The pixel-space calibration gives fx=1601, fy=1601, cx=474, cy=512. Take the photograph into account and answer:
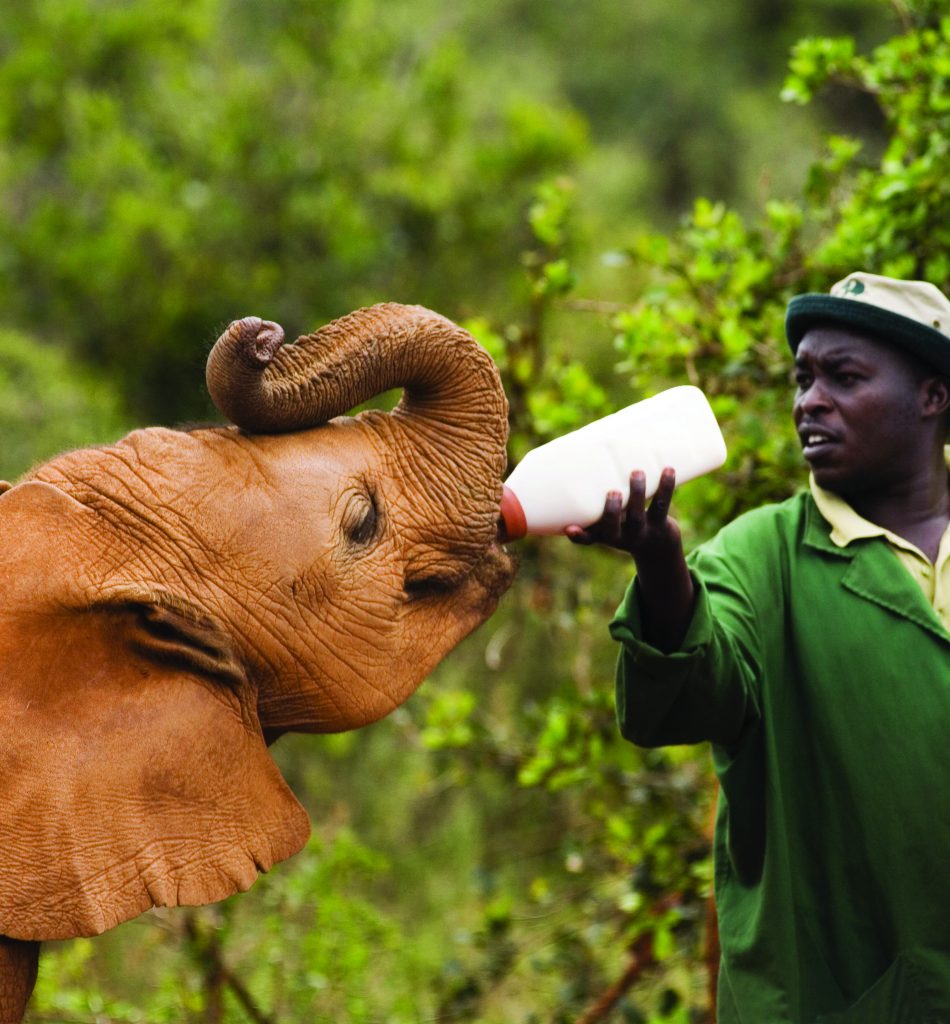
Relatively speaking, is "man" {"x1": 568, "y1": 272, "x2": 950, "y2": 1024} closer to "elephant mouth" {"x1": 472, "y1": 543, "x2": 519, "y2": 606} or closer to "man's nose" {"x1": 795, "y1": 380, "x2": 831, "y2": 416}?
"man's nose" {"x1": 795, "y1": 380, "x2": 831, "y2": 416}

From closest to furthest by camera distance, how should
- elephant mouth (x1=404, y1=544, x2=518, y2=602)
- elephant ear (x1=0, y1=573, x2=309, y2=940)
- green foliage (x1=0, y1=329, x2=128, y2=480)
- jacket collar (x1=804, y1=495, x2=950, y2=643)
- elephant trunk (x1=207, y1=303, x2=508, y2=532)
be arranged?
elephant ear (x1=0, y1=573, x2=309, y2=940) → elephant trunk (x1=207, y1=303, x2=508, y2=532) → elephant mouth (x1=404, y1=544, x2=518, y2=602) → jacket collar (x1=804, y1=495, x2=950, y2=643) → green foliage (x1=0, y1=329, x2=128, y2=480)

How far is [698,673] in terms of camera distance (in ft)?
8.38

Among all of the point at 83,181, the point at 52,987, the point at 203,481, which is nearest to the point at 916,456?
the point at 203,481

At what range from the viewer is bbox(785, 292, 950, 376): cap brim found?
2.84m

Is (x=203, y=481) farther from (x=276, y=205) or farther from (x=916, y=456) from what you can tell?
(x=276, y=205)

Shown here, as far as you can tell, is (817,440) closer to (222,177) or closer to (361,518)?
(361,518)

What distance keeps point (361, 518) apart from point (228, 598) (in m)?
0.24

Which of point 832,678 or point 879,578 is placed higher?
point 879,578

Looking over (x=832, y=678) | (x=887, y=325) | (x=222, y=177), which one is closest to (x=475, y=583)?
(x=832, y=678)

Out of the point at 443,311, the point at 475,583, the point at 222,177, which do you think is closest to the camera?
the point at 475,583

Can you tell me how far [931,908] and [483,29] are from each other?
69.2 ft

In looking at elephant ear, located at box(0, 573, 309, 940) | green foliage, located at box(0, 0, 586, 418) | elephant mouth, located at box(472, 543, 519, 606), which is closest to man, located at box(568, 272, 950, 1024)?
elephant mouth, located at box(472, 543, 519, 606)

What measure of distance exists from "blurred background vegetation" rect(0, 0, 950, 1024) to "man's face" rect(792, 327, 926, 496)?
931 mm

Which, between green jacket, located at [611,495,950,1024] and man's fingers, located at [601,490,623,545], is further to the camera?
green jacket, located at [611,495,950,1024]
